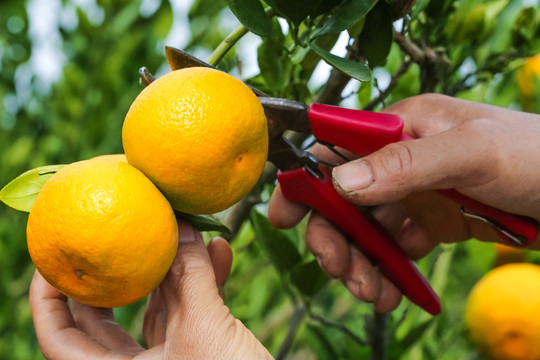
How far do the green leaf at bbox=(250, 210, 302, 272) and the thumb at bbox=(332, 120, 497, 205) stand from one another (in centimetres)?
20

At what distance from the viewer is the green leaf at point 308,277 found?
829 mm

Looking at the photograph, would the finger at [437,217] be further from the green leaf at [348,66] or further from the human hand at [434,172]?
the green leaf at [348,66]

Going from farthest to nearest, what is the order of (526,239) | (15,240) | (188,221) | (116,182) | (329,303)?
(329,303), (15,240), (526,239), (188,221), (116,182)

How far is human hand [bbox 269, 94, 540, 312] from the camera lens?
0.61m

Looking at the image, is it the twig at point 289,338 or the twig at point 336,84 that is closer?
the twig at point 336,84

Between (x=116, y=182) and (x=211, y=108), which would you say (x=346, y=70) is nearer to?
(x=211, y=108)

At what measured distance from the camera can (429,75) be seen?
804 millimetres

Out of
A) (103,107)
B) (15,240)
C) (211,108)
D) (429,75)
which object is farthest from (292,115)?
(15,240)

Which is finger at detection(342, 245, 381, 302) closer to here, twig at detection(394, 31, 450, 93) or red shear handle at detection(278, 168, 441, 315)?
red shear handle at detection(278, 168, 441, 315)

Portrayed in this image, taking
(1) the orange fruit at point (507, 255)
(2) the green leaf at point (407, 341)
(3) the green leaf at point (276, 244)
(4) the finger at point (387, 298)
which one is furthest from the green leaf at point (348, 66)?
(1) the orange fruit at point (507, 255)

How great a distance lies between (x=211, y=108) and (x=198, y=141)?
3 cm

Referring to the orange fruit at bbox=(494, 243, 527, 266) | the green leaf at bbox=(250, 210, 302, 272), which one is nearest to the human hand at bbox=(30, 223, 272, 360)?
the green leaf at bbox=(250, 210, 302, 272)

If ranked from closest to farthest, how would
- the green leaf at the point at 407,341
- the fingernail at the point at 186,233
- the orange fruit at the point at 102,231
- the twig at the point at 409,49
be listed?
1. the orange fruit at the point at 102,231
2. the fingernail at the point at 186,233
3. the twig at the point at 409,49
4. the green leaf at the point at 407,341

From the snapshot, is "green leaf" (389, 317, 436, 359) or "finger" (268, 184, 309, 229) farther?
"green leaf" (389, 317, 436, 359)
